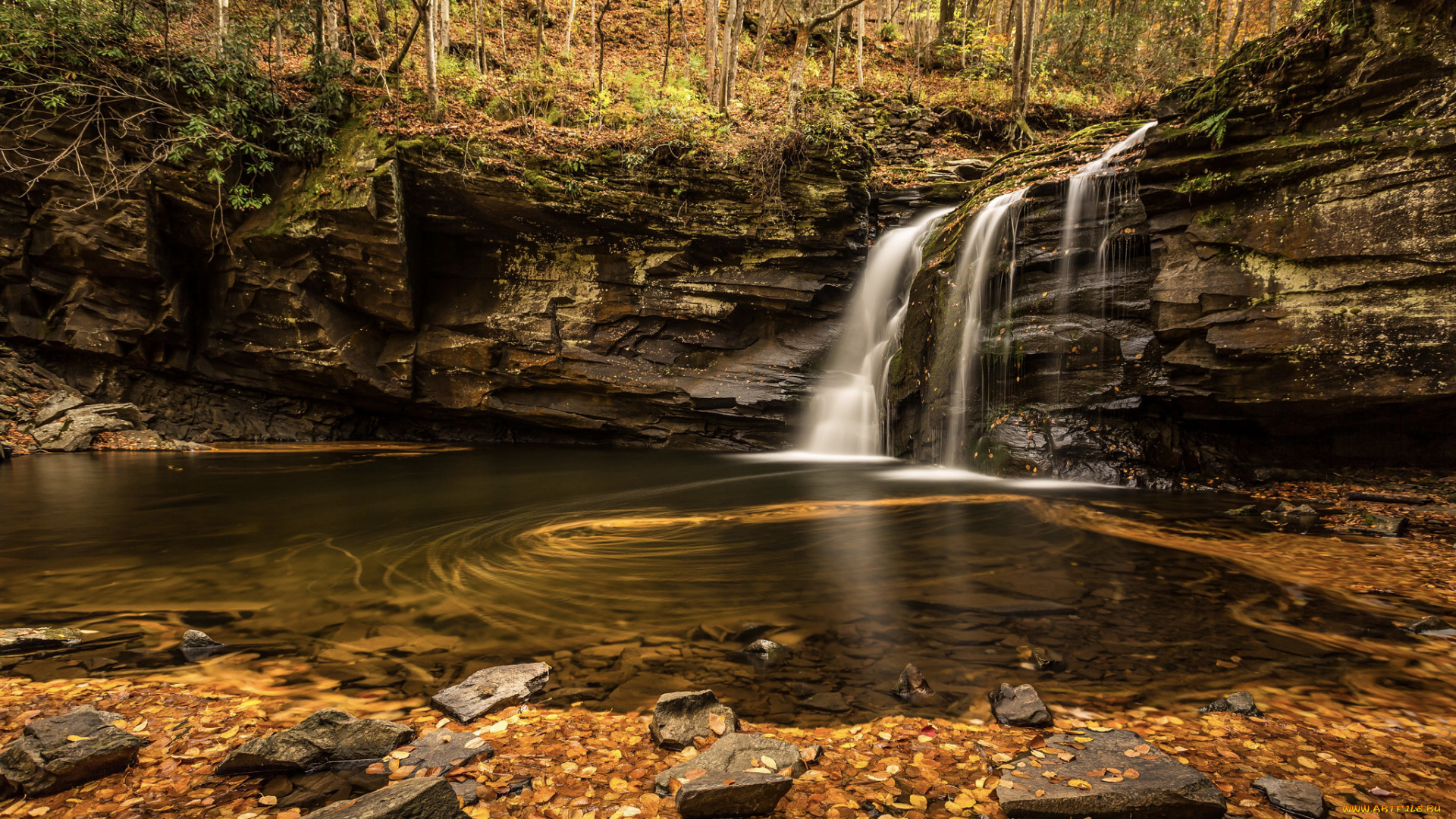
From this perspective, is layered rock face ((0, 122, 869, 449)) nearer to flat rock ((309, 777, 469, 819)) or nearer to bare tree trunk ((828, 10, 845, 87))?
bare tree trunk ((828, 10, 845, 87))

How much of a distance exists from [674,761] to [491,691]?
3.07ft

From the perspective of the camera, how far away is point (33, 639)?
9.73ft

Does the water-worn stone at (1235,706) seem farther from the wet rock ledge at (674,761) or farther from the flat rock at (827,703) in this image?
the flat rock at (827,703)

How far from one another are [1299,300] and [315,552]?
11068 mm

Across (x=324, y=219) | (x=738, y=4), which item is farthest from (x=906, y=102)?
(x=324, y=219)

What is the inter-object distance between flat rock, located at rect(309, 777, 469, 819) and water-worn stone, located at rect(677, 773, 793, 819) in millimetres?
634

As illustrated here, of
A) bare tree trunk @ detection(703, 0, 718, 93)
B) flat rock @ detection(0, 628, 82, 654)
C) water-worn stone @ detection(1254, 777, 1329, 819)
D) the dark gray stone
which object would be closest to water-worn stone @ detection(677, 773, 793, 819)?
water-worn stone @ detection(1254, 777, 1329, 819)

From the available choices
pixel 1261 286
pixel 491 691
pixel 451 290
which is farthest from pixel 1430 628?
pixel 451 290

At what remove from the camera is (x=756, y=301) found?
14.0 metres

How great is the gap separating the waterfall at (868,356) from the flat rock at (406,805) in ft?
37.9

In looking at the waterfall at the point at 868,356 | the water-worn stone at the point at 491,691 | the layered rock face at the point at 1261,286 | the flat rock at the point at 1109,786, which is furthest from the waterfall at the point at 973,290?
the water-worn stone at the point at 491,691

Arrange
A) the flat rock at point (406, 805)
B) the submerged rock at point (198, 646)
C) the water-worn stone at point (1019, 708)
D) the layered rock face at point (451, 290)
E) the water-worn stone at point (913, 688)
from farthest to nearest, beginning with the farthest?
1. the layered rock face at point (451, 290)
2. the submerged rock at point (198, 646)
3. the water-worn stone at point (913, 688)
4. the water-worn stone at point (1019, 708)
5. the flat rock at point (406, 805)

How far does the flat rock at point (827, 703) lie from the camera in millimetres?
2547

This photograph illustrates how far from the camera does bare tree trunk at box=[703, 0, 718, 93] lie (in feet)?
59.9
